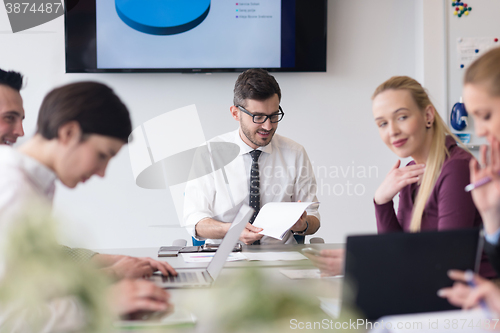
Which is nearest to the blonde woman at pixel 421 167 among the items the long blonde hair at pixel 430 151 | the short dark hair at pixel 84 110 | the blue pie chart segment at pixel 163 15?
the long blonde hair at pixel 430 151

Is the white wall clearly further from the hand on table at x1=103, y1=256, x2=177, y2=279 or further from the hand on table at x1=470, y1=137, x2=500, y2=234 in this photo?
the hand on table at x1=470, y1=137, x2=500, y2=234

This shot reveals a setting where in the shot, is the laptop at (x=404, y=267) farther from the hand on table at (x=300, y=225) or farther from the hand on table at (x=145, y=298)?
the hand on table at (x=300, y=225)

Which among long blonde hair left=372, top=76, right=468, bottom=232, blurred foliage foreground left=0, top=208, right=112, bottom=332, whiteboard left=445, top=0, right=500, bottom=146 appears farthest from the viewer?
whiteboard left=445, top=0, right=500, bottom=146

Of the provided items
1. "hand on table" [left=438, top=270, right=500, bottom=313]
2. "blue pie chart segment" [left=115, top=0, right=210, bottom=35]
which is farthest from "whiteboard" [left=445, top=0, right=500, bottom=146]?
"hand on table" [left=438, top=270, right=500, bottom=313]

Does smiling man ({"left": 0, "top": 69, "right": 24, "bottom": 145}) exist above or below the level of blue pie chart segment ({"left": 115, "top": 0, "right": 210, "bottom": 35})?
below

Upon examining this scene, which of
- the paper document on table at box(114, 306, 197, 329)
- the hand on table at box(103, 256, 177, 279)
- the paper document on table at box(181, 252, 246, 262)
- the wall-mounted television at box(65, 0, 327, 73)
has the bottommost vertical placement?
the paper document on table at box(181, 252, 246, 262)

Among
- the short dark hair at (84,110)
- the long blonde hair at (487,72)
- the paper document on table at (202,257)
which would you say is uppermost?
the long blonde hair at (487,72)

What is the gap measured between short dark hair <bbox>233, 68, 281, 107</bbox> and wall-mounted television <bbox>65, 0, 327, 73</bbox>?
51 centimetres

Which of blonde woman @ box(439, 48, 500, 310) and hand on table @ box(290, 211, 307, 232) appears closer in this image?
blonde woman @ box(439, 48, 500, 310)

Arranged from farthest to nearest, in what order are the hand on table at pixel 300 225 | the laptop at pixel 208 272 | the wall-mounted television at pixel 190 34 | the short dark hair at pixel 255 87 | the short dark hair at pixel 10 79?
the wall-mounted television at pixel 190 34
the short dark hair at pixel 255 87
the hand on table at pixel 300 225
the short dark hair at pixel 10 79
the laptop at pixel 208 272

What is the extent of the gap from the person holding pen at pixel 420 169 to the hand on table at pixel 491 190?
31 centimetres

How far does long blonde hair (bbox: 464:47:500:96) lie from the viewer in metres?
1.04

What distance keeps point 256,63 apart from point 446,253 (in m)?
2.12

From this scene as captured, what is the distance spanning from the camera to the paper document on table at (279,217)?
1684mm
